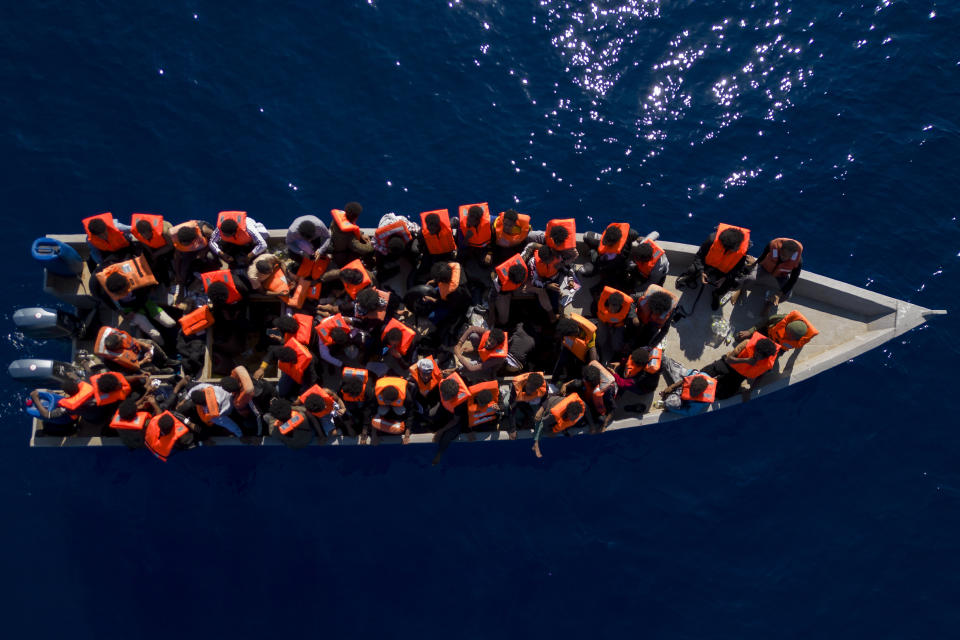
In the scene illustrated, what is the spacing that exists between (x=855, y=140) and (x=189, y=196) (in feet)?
58.5

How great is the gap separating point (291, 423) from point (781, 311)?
10983 millimetres

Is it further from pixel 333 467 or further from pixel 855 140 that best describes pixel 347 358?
pixel 855 140

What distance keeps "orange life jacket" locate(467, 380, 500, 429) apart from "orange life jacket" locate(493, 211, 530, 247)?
3018mm

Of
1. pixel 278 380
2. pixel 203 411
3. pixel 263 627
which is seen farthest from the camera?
pixel 263 627

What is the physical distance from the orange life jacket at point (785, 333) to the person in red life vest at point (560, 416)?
4277mm

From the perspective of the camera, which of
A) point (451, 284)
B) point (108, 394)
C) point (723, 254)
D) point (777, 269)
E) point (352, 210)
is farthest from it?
point (777, 269)

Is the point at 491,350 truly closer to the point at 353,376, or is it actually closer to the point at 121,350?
the point at 353,376

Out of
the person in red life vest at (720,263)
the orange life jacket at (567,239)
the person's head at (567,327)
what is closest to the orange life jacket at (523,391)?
the person's head at (567,327)

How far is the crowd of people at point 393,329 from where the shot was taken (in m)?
13.0

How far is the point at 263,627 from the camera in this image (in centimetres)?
1491

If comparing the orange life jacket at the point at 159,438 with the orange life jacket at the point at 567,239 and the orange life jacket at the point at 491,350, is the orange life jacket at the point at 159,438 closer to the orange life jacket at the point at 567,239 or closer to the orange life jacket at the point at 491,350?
the orange life jacket at the point at 491,350

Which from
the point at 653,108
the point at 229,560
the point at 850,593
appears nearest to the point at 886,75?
the point at 653,108

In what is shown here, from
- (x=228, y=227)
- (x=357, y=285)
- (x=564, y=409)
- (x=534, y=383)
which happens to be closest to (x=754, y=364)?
(x=564, y=409)

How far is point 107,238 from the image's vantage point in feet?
44.3
